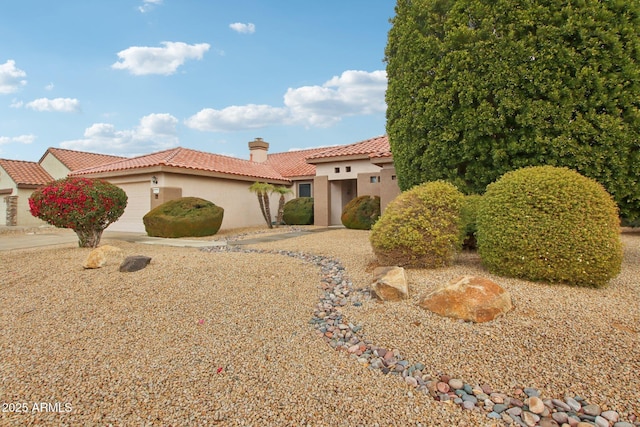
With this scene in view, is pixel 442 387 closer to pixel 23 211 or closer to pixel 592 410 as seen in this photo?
pixel 592 410

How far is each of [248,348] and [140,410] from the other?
1.05 m

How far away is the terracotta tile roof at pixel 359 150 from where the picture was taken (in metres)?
14.7

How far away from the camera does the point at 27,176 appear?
20234 millimetres

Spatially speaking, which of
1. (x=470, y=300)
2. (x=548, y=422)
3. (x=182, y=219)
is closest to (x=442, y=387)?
(x=548, y=422)

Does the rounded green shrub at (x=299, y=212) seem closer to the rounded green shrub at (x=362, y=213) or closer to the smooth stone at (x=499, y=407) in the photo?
the rounded green shrub at (x=362, y=213)

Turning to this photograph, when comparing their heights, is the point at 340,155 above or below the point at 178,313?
above

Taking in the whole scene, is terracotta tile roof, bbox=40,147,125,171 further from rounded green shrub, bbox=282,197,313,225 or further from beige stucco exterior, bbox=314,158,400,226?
beige stucco exterior, bbox=314,158,400,226

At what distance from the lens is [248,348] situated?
3.26 metres

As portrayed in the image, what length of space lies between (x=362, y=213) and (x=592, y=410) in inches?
438

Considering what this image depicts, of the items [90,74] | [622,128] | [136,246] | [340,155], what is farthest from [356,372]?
[340,155]

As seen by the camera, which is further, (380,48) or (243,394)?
(380,48)

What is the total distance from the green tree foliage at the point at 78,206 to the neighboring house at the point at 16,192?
1477 centimetres

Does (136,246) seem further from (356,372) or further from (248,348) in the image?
(356,372)

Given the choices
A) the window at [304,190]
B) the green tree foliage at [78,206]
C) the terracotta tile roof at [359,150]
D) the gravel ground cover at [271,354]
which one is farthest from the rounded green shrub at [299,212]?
the gravel ground cover at [271,354]
